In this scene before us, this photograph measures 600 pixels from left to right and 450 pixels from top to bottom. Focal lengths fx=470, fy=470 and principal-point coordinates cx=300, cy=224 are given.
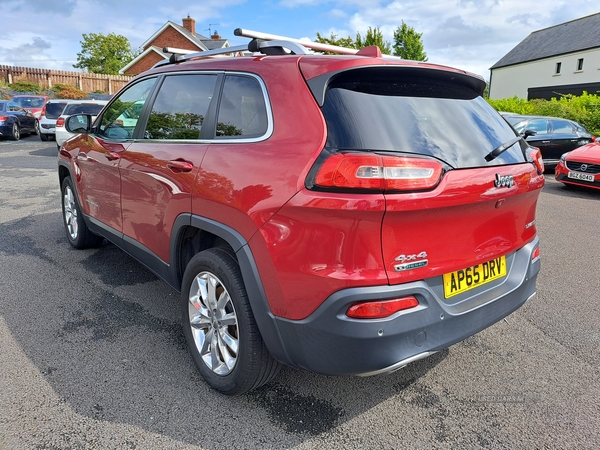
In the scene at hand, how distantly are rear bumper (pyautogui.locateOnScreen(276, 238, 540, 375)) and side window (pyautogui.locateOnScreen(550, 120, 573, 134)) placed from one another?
1168cm

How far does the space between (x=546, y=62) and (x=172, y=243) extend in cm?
4564

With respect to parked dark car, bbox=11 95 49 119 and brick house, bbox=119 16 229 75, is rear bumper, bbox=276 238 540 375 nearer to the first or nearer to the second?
parked dark car, bbox=11 95 49 119

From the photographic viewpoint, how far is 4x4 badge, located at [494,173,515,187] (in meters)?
2.37

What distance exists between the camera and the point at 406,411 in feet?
8.46

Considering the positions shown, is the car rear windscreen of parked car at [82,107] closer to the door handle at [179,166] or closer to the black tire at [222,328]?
the door handle at [179,166]

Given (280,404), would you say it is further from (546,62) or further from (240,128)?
(546,62)

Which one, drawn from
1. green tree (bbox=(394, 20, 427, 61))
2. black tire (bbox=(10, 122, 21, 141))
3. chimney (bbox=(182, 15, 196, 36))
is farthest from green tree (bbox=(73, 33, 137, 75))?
black tire (bbox=(10, 122, 21, 141))

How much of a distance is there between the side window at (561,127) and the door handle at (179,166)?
1186cm

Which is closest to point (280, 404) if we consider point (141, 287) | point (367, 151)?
point (367, 151)

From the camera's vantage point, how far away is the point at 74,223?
5.14 m

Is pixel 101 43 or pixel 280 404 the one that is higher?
pixel 101 43

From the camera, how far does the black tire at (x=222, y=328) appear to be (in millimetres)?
2420

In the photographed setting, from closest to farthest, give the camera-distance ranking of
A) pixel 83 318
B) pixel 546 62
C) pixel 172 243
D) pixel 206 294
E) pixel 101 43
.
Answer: pixel 206 294
pixel 172 243
pixel 83 318
pixel 546 62
pixel 101 43

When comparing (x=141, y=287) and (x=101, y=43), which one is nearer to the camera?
(x=141, y=287)
